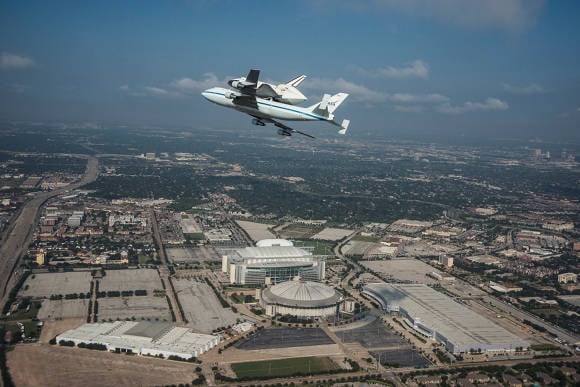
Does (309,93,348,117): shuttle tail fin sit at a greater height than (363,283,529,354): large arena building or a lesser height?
greater

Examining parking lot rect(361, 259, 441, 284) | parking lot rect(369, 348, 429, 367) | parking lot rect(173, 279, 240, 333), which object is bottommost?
parking lot rect(173, 279, 240, 333)

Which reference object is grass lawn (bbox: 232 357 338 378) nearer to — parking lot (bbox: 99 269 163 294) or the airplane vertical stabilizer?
parking lot (bbox: 99 269 163 294)

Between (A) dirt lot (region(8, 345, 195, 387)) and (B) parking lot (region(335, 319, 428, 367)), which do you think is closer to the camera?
(A) dirt lot (region(8, 345, 195, 387))

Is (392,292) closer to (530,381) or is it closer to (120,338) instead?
(530,381)

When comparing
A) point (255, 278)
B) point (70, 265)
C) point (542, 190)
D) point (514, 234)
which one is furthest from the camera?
point (542, 190)

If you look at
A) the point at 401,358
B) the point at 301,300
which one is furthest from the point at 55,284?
the point at 401,358

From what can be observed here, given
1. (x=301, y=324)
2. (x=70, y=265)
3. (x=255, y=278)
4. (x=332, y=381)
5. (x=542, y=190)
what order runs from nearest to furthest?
(x=332, y=381) < (x=301, y=324) < (x=255, y=278) < (x=70, y=265) < (x=542, y=190)

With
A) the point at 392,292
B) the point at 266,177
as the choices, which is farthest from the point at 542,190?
the point at 392,292

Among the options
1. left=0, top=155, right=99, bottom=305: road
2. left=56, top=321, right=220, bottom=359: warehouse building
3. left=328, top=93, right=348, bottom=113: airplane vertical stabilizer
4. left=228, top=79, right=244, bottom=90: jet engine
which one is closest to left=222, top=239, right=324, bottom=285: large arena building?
left=56, top=321, right=220, bottom=359: warehouse building
